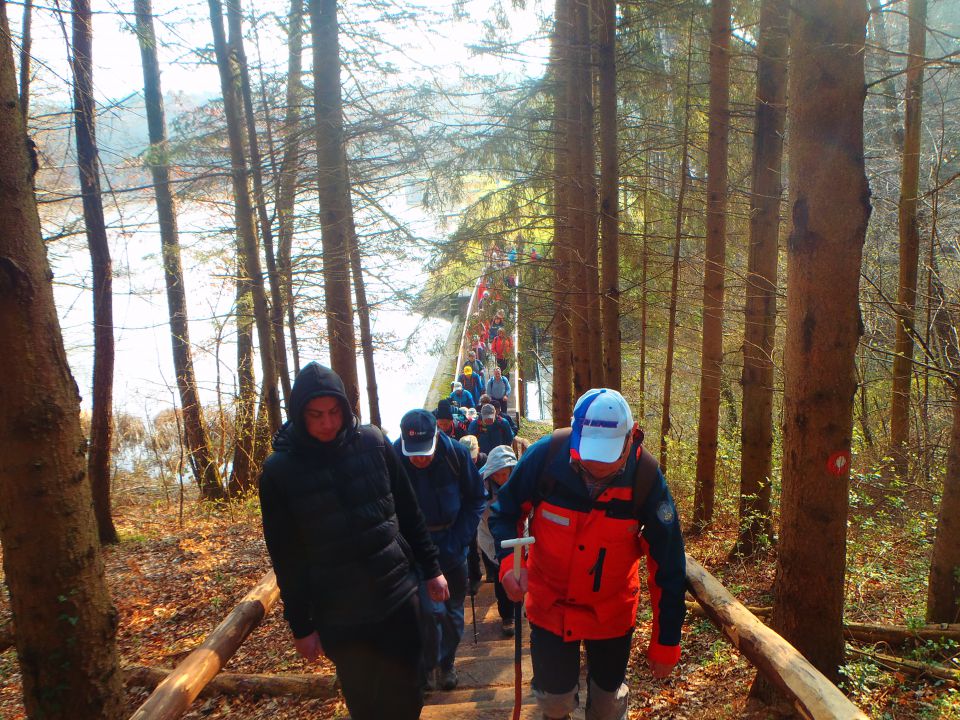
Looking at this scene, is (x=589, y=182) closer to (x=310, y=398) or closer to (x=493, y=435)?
(x=493, y=435)

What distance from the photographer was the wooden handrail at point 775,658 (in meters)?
2.64

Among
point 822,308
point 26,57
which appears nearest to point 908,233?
point 822,308

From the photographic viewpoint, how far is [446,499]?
4.70 m

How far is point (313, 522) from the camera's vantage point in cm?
292

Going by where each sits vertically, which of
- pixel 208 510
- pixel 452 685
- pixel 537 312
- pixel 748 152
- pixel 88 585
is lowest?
pixel 208 510

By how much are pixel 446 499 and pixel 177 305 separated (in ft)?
37.0

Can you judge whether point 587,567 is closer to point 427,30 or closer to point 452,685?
point 452,685

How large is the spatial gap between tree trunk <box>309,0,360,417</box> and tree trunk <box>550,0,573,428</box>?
11.5ft

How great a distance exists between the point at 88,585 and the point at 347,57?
10.3 m

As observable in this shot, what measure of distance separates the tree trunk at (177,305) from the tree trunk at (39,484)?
957 cm

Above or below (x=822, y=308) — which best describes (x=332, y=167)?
above

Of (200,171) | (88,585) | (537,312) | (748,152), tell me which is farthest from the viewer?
(537,312)

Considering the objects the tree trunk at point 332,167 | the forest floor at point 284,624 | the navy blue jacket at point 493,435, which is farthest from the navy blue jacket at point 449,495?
the navy blue jacket at point 493,435

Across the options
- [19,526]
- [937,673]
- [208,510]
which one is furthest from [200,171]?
[937,673]
